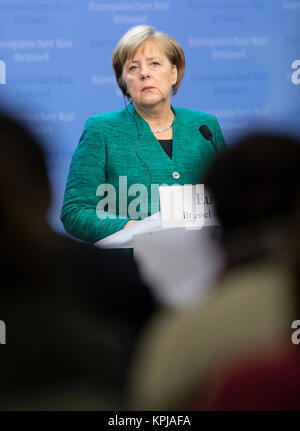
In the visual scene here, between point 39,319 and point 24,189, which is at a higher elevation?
point 24,189

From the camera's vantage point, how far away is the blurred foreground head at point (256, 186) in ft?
3.99

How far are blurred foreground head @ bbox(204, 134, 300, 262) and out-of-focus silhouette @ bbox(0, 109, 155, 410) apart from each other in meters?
0.37

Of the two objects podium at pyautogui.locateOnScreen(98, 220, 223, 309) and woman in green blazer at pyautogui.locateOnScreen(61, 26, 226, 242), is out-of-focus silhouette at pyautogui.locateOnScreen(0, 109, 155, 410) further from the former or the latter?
woman in green blazer at pyautogui.locateOnScreen(61, 26, 226, 242)

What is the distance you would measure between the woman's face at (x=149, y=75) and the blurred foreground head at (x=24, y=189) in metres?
1.56

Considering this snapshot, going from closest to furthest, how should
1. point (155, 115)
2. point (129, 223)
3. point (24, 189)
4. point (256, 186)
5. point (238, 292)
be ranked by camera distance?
1. point (238, 292)
2. point (24, 189)
3. point (256, 186)
4. point (129, 223)
5. point (155, 115)

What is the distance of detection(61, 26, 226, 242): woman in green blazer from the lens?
8.59 ft

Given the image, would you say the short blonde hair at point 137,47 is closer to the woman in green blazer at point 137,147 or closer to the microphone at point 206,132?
the woman in green blazer at point 137,147

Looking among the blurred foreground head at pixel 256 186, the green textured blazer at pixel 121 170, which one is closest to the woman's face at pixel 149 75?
the green textured blazer at pixel 121 170

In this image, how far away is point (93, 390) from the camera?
107 centimetres

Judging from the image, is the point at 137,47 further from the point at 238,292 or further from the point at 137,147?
the point at 238,292

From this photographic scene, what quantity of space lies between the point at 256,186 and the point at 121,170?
4.54ft

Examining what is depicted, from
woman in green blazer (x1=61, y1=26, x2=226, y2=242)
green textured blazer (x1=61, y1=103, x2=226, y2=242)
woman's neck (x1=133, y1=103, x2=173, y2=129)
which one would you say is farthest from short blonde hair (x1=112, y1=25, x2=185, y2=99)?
green textured blazer (x1=61, y1=103, x2=226, y2=242)

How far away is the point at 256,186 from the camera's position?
1.31m

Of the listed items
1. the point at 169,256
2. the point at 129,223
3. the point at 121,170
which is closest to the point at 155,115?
the point at 121,170
